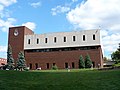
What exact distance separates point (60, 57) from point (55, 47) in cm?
309

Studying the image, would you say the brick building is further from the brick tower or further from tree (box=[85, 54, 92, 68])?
tree (box=[85, 54, 92, 68])

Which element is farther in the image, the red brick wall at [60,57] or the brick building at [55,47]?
the brick building at [55,47]

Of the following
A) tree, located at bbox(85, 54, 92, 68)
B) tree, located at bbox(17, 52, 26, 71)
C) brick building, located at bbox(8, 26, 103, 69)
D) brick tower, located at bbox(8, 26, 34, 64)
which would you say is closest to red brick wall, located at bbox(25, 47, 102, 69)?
brick building, located at bbox(8, 26, 103, 69)

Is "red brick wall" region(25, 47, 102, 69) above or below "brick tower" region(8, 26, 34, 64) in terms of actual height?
below

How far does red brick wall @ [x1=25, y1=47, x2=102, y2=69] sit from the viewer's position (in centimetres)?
5975

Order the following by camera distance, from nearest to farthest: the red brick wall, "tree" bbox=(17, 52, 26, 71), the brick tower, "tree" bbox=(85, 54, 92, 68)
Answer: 1. "tree" bbox=(85, 54, 92, 68)
2. the red brick wall
3. "tree" bbox=(17, 52, 26, 71)
4. the brick tower

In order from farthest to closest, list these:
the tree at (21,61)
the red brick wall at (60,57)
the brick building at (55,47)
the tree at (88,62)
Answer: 1. the tree at (21,61)
2. the brick building at (55,47)
3. the red brick wall at (60,57)
4. the tree at (88,62)

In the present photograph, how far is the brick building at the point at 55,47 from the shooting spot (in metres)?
60.9

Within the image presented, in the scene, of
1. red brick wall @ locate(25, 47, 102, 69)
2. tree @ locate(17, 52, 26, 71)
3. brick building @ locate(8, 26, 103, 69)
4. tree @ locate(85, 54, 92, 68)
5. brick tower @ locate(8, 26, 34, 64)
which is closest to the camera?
tree @ locate(85, 54, 92, 68)

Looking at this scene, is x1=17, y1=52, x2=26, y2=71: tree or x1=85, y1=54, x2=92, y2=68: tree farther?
x1=17, y1=52, x2=26, y2=71: tree

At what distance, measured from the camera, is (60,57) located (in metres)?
63.1

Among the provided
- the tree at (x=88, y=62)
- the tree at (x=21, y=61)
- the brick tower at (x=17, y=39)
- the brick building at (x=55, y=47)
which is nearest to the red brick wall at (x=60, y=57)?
the brick building at (x=55, y=47)

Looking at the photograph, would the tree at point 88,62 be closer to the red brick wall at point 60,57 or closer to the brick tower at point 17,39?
the red brick wall at point 60,57

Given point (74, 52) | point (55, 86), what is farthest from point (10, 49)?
point (55, 86)
